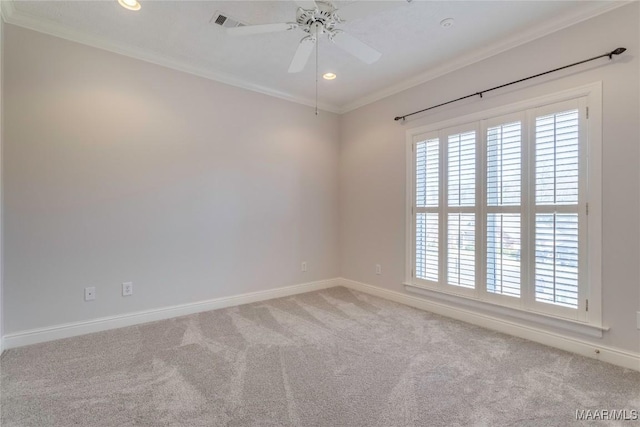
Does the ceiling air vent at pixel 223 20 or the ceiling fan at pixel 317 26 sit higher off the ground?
the ceiling air vent at pixel 223 20

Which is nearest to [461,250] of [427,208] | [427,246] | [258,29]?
[427,246]

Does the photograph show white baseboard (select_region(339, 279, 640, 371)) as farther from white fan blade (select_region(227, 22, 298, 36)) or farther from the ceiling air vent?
the ceiling air vent

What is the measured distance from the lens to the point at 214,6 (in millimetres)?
2342

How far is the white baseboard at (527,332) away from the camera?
7.26ft

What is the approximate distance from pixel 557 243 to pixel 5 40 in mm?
4832

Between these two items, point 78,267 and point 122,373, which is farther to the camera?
point 78,267

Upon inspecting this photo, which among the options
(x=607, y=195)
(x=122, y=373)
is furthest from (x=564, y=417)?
(x=122, y=373)

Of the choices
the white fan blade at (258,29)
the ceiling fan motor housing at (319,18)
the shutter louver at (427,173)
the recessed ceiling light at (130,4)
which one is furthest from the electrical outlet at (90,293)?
the shutter louver at (427,173)

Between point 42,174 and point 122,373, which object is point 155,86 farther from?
point 122,373

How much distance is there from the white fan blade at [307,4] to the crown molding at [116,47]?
1928 millimetres

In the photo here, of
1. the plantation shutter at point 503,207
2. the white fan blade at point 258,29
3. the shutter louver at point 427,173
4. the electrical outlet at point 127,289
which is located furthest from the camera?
the shutter louver at point 427,173

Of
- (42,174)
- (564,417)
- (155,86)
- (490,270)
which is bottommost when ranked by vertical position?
(564,417)

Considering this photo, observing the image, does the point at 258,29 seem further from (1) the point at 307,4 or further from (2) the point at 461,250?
(2) the point at 461,250

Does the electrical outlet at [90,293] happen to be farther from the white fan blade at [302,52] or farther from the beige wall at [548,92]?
the beige wall at [548,92]
